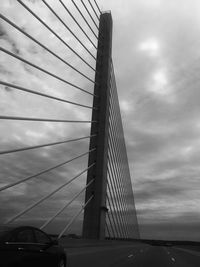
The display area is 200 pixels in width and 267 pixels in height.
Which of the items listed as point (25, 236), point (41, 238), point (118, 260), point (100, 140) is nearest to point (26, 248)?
point (25, 236)

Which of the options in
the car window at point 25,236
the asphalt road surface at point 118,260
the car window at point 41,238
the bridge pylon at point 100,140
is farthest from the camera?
the bridge pylon at point 100,140

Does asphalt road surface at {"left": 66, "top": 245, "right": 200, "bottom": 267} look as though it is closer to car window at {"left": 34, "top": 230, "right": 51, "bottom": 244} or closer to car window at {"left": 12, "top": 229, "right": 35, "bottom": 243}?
car window at {"left": 34, "top": 230, "right": 51, "bottom": 244}

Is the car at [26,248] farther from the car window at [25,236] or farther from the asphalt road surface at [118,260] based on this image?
the asphalt road surface at [118,260]

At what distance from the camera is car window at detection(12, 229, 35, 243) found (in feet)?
25.9

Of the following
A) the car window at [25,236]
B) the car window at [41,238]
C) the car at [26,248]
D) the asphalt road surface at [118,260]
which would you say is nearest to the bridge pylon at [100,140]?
the asphalt road surface at [118,260]

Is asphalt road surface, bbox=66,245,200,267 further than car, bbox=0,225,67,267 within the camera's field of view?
Yes

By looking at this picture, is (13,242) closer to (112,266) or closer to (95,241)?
(112,266)

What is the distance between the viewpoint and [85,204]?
2548 cm

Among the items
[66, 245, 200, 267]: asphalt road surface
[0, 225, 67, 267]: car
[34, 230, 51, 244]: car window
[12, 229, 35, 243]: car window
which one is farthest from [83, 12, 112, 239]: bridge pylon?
[12, 229, 35, 243]: car window

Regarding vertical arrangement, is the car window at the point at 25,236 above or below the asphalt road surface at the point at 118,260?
below

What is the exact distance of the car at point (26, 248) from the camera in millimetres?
7523

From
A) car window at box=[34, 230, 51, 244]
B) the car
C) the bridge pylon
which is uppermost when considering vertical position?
the bridge pylon

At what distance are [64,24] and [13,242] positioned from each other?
1221 cm

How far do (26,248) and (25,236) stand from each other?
0.23 meters
